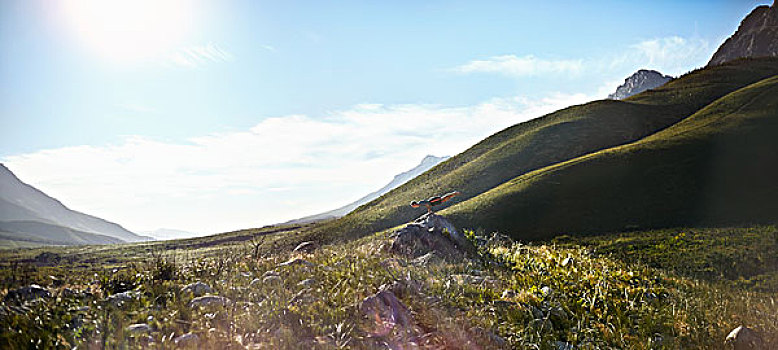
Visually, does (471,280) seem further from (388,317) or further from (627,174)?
(627,174)

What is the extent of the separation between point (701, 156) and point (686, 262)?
2721 centimetres

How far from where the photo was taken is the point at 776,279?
20.2 m

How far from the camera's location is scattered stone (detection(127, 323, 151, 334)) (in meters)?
5.57

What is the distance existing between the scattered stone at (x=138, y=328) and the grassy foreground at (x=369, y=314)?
32 millimetres

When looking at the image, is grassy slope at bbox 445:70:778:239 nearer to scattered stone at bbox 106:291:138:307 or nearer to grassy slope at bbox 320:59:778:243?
grassy slope at bbox 320:59:778:243

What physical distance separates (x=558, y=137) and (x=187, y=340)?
75.1m

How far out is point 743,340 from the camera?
7.55 m

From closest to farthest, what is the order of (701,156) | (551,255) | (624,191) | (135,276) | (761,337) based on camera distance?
(761,337), (135,276), (551,255), (624,191), (701,156)

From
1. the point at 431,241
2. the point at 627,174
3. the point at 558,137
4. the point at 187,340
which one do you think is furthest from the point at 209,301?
the point at 558,137

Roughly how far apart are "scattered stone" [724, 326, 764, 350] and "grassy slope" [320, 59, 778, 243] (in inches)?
1890

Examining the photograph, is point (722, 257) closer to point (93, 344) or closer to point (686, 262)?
point (686, 262)

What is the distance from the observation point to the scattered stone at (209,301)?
6797 millimetres

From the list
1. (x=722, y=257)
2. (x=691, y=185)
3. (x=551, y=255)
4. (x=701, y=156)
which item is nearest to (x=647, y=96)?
(x=701, y=156)

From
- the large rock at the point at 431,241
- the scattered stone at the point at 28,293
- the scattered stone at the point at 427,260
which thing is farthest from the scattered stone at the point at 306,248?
the scattered stone at the point at 28,293
